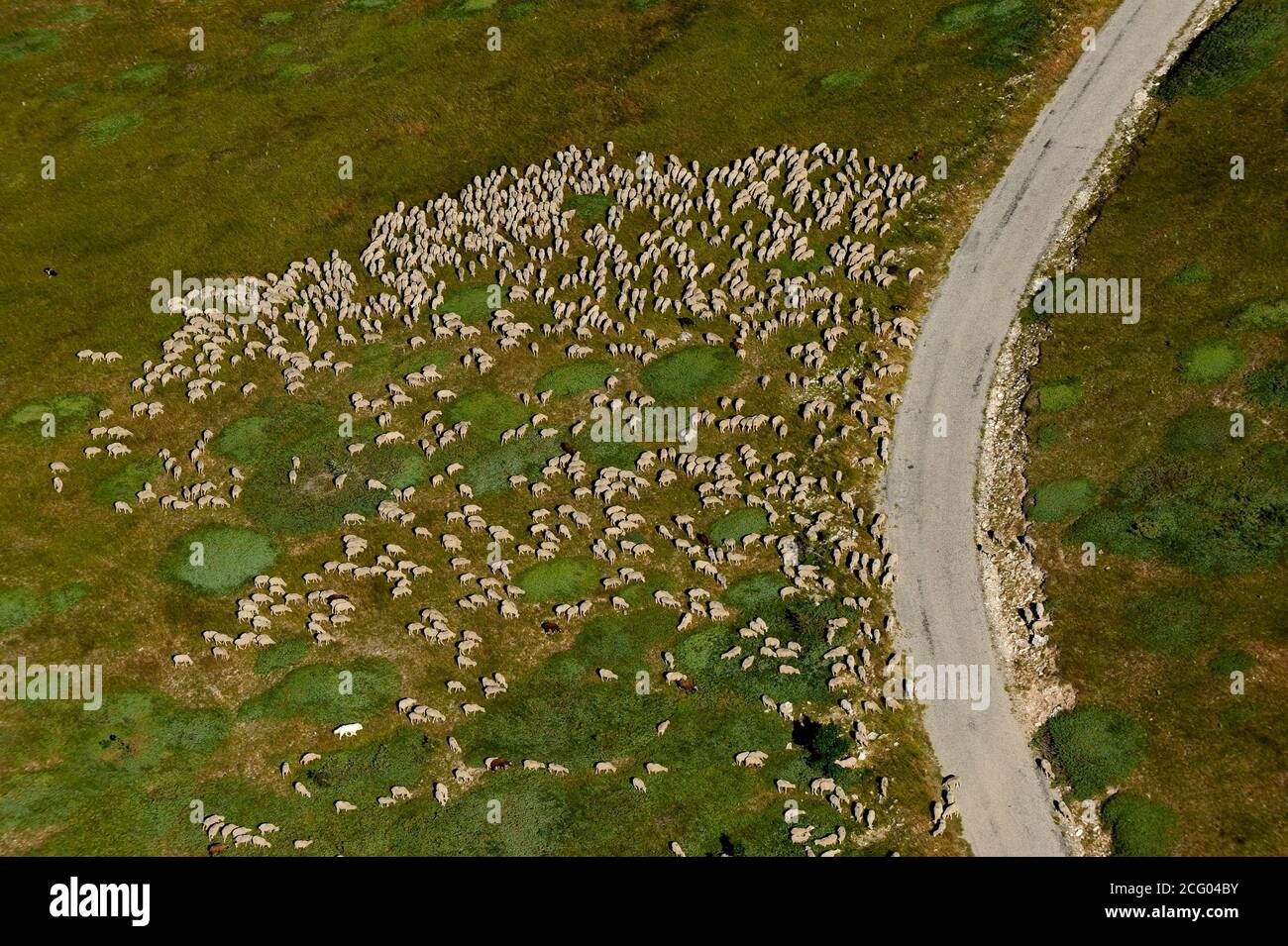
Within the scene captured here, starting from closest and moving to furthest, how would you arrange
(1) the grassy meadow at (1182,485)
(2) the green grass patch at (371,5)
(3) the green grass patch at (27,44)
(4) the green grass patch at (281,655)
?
(1) the grassy meadow at (1182,485)
(4) the green grass patch at (281,655)
(2) the green grass patch at (371,5)
(3) the green grass patch at (27,44)

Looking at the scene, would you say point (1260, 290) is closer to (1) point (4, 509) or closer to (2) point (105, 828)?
(2) point (105, 828)

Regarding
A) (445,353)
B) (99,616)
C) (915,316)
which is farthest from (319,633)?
(915,316)

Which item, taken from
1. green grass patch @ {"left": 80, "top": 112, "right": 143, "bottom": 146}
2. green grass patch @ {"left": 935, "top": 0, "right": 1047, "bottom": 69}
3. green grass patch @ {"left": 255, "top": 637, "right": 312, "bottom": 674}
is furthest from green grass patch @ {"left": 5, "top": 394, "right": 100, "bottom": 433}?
green grass patch @ {"left": 935, "top": 0, "right": 1047, "bottom": 69}

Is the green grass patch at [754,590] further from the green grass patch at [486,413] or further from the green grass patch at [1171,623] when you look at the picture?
the green grass patch at [486,413]

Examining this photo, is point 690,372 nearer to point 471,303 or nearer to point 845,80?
point 471,303

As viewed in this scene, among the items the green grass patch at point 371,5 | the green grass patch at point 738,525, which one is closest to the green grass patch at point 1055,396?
the green grass patch at point 738,525

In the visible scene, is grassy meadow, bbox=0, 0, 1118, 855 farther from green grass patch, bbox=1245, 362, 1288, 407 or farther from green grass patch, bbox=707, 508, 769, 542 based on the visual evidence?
green grass patch, bbox=1245, 362, 1288, 407
